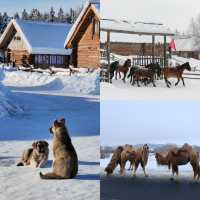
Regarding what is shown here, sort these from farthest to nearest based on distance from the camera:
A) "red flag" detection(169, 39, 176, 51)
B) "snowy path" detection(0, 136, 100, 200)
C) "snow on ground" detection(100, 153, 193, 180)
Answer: "red flag" detection(169, 39, 176, 51) < "snow on ground" detection(100, 153, 193, 180) < "snowy path" detection(0, 136, 100, 200)

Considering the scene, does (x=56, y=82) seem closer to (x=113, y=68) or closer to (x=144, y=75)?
(x=113, y=68)

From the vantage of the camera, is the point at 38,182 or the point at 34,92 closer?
the point at 38,182

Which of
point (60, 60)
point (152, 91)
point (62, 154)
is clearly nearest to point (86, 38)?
point (60, 60)

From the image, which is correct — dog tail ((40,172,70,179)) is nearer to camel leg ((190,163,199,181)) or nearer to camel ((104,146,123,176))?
camel ((104,146,123,176))

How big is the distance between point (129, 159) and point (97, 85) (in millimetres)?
535

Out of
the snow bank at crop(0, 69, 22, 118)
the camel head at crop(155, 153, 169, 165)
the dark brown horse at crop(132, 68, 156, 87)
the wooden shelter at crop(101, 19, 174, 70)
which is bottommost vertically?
the camel head at crop(155, 153, 169, 165)

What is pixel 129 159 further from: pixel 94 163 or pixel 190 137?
pixel 190 137

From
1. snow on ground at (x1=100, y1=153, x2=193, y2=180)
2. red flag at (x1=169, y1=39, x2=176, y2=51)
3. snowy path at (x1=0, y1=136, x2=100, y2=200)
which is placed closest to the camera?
snowy path at (x1=0, y1=136, x2=100, y2=200)

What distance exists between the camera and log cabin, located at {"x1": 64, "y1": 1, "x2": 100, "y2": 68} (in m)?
3.16

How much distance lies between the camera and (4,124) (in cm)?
316

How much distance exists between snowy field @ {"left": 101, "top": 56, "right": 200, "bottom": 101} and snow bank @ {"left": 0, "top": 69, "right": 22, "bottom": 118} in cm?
58

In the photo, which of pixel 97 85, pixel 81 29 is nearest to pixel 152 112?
pixel 97 85

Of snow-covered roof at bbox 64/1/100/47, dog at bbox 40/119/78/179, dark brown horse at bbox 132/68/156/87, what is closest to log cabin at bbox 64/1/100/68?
snow-covered roof at bbox 64/1/100/47

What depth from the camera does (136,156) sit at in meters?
3.14
